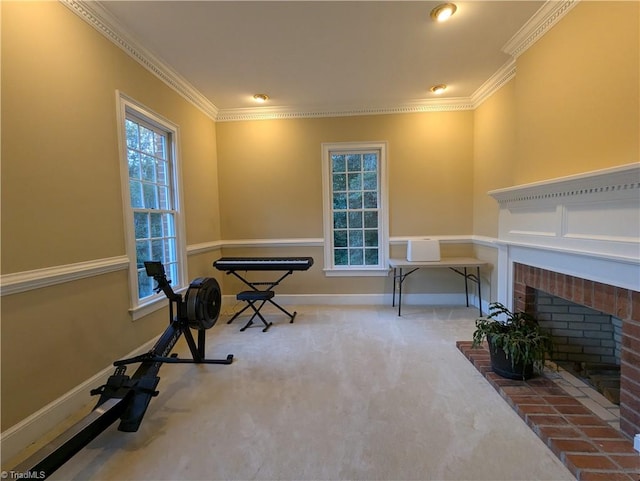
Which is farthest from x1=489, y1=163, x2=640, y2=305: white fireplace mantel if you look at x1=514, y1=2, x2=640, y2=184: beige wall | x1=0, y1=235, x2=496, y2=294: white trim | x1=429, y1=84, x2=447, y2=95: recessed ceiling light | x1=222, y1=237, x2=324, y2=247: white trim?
x1=222, y1=237, x2=324, y2=247: white trim

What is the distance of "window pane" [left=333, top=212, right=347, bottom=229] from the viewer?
4.34 meters

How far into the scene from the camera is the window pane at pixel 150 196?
9.25ft

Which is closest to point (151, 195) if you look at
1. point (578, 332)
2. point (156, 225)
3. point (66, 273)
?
point (156, 225)

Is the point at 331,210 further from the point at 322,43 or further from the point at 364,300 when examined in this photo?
the point at 322,43

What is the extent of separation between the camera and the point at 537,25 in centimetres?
234

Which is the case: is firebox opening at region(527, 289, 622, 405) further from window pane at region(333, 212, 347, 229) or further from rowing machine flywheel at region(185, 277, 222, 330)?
rowing machine flywheel at region(185, 277, 222, 330)

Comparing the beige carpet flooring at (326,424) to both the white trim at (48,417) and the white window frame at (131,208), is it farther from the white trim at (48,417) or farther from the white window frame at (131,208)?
the white window frame at (131,208)

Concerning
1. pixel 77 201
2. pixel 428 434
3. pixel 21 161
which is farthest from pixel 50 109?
pixel 428 434

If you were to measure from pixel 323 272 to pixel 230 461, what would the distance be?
2.93m

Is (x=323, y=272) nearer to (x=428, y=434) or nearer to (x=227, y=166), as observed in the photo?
(x=227, y=166)

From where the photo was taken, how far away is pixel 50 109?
6.00 feet

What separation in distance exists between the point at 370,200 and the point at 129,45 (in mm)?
3172

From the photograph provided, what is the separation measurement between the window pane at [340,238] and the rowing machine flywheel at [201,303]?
222 cm

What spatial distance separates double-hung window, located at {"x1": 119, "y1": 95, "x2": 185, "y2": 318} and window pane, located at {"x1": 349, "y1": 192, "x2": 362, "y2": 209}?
7.56ft
